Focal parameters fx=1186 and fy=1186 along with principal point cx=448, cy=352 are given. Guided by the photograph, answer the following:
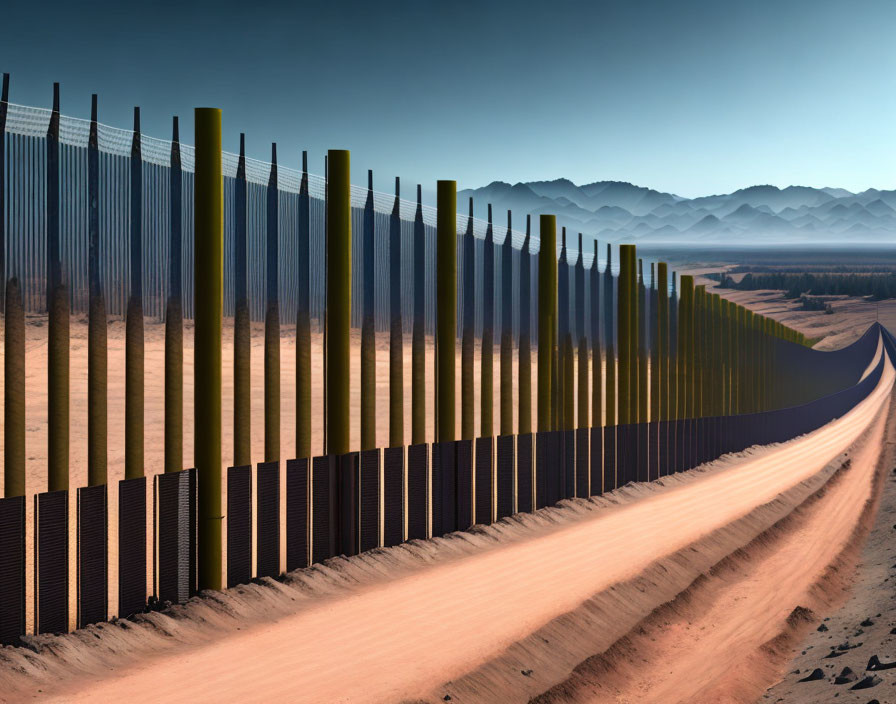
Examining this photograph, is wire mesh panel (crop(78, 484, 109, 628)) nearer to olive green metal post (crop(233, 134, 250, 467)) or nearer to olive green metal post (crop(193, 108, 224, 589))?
olive green metal post (crop(193, 108, 224, 589))

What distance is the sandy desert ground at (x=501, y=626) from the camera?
10.3m

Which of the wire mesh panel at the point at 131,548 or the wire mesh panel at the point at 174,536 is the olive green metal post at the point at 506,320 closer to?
the wire mesh panel at the point at 174,536

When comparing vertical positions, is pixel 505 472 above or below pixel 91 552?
below

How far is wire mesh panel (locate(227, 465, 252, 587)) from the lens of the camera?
12797 mm

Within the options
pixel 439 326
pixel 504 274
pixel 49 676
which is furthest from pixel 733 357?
pixel 49 676

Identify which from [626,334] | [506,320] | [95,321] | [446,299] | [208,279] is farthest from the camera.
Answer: [626,334]

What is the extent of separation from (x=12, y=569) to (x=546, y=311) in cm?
1195

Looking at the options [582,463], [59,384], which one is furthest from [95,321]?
[582,463]

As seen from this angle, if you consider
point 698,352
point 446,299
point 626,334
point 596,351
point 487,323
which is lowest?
point 698,352

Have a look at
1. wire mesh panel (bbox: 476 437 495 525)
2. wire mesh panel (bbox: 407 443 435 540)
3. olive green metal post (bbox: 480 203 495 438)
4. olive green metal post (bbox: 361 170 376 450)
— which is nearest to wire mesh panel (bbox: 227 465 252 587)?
olive green metal post (bbox: 361 170 376 450)

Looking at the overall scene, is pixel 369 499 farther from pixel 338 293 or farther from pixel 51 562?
pixel 51 562

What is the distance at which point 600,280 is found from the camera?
24578mm

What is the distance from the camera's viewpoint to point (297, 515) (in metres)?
13.8

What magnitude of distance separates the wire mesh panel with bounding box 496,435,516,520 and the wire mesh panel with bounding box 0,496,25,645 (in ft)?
28.4
